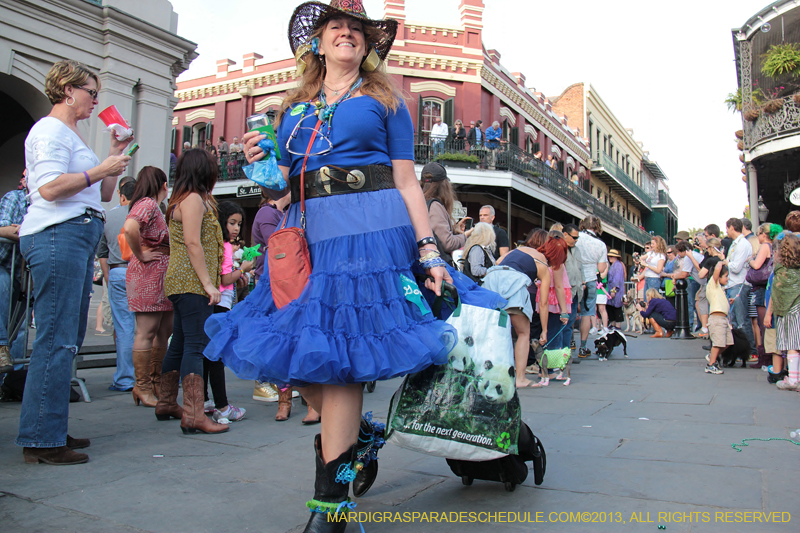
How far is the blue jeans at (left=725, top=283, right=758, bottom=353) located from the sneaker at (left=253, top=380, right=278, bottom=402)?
6235 mm

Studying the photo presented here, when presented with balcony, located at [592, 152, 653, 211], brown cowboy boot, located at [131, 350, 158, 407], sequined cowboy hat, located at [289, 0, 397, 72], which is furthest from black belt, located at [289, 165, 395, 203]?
balcony, located at [592, 152, 653, 211]

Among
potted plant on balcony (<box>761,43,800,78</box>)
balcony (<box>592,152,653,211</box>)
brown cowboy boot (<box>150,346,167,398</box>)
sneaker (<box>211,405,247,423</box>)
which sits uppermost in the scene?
balcony (<box>592,152,653,211</box>)

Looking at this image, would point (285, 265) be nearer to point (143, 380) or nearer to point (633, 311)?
point (143, 380)

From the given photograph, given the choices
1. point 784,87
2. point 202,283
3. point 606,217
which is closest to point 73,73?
point 202,283

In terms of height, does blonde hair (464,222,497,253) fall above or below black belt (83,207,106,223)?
above

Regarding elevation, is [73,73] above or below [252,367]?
above

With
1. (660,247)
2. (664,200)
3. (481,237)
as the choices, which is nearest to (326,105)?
(481,237)

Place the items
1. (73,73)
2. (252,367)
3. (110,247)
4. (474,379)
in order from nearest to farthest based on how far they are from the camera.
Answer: (252,367)
(474,379)
(73,73)
(110,247)

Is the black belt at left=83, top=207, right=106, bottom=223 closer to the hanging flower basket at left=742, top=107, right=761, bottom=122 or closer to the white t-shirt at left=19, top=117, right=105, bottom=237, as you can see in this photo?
the white t-shirt at left=19, top=117, right=105, bottom=237

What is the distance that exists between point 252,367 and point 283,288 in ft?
0.95

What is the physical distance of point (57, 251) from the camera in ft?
9.42

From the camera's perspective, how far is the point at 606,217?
112ft

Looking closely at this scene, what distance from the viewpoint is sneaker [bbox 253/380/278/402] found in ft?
15.5

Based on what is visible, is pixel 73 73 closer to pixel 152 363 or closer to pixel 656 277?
pixel 152 363
